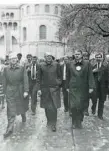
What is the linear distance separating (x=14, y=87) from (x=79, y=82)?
5.36 ft

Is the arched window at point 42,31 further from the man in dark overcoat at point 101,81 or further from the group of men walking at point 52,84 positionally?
the group of men walking at point 52,84

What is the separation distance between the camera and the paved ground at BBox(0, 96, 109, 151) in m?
6.78

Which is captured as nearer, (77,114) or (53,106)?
(53,106)

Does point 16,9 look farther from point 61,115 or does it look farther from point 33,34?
point 61,115

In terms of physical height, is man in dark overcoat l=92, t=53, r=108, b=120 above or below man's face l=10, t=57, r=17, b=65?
below

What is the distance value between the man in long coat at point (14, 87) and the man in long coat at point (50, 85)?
1.94ft

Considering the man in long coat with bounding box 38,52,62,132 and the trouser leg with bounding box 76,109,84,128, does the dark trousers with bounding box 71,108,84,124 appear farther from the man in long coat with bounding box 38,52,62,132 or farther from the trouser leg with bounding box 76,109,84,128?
the man in long coat with bounding box 38,52,62,132

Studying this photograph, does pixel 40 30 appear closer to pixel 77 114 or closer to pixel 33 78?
pixel 33 78

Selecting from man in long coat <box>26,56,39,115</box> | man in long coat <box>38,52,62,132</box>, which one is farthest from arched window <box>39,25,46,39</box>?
man in long coat <box>38,52,62,132</box>

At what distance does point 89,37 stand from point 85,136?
12.1 meters

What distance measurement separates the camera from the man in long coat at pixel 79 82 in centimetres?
826

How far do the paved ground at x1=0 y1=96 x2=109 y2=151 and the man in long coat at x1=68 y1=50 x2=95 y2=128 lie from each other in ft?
2.35

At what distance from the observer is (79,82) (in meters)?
8.26

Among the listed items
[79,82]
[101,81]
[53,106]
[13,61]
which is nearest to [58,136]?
[53,106]
